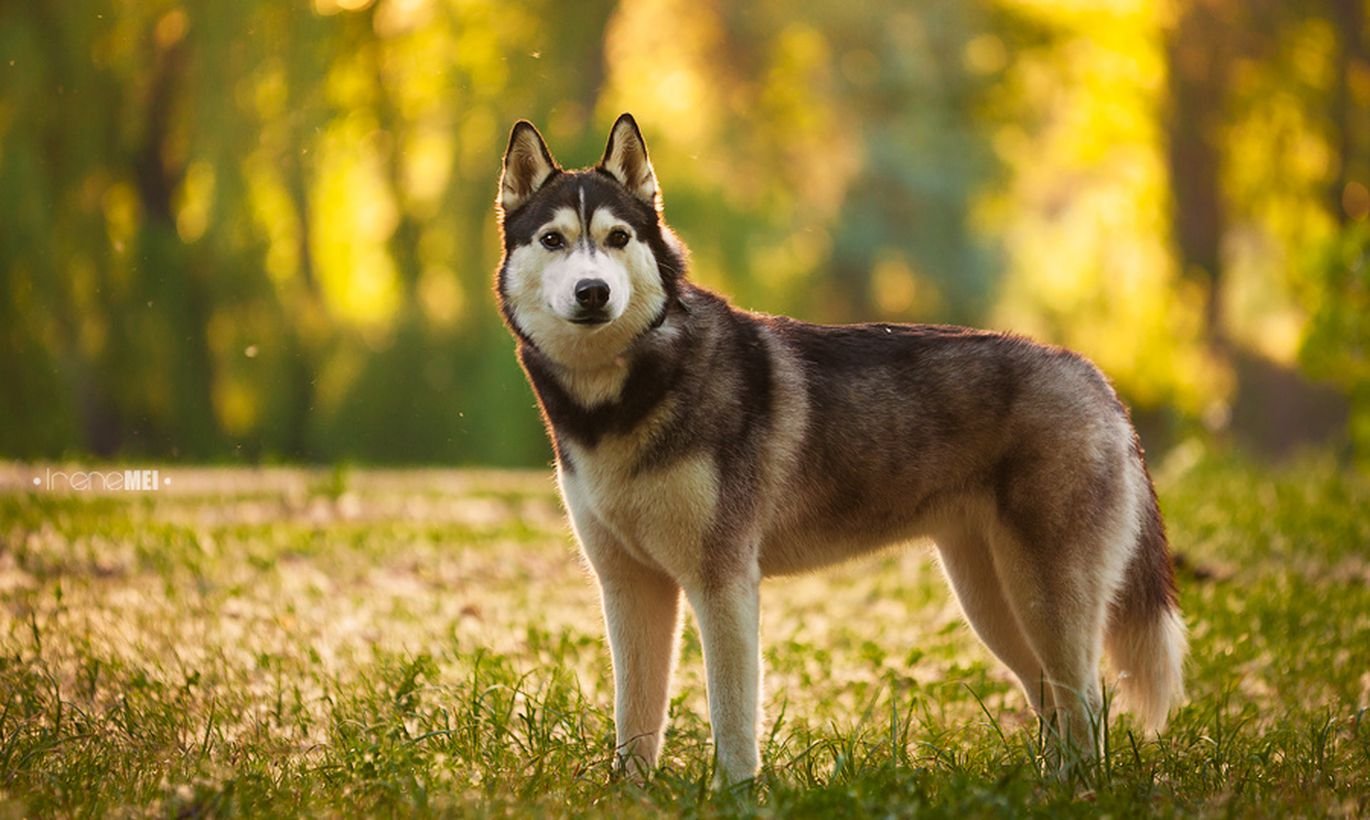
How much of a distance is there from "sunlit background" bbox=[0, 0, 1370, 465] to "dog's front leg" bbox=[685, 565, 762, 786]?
7233 mm

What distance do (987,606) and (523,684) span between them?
1.69 meters

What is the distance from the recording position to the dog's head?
4.03 m

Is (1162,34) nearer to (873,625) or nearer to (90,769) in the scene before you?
(873,625)

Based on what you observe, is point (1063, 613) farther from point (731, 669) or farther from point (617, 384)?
point (617, 384)

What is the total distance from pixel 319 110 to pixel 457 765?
35.8 feet

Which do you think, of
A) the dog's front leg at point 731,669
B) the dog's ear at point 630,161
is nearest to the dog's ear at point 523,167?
the dog's ear at point 630,161

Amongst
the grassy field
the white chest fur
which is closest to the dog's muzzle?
the white chest fur

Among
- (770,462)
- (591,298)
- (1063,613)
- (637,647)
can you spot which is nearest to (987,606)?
(1063,613)

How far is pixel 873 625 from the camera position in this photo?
287 inches

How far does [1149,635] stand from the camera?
4598mm

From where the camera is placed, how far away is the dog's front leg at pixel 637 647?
4316mm

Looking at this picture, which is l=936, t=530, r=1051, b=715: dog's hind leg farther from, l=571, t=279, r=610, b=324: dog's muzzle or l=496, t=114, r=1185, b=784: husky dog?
l=571, t=279, r=610, b=324: dog's muzzle

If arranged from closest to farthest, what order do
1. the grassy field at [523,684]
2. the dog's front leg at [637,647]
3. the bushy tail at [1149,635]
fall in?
the grassy field at [523,684] → the dog's front leg at [637,647] → the bushy tail at [1149,635]

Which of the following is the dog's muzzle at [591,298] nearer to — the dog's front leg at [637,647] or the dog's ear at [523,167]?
the dog's ear at [523,167]
